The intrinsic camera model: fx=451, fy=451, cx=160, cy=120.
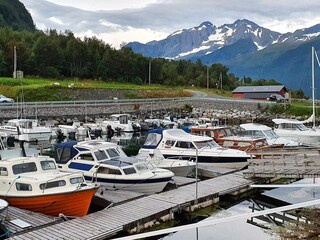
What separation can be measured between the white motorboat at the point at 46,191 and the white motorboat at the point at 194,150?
33.4 ft

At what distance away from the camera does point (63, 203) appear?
52.5ft

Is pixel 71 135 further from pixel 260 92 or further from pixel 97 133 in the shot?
pixel 260 92

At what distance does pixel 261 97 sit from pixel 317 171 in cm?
7598

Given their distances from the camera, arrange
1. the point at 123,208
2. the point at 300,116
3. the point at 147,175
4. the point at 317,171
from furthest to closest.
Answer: the point at 300,116 → the point at 317,171 → the point at 147,175 → the point at 123,208

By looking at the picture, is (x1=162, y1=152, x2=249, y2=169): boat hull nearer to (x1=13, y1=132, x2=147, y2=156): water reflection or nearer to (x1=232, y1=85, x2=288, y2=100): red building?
(x1=13, y1=132, x2=147, y2=156): water reflection

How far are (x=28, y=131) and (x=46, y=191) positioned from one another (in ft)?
96.2

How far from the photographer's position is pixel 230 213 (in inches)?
734

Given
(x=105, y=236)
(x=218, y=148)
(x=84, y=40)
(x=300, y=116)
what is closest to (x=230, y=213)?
(x=105, y=236)

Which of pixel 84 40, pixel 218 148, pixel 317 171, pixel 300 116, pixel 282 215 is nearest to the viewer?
pixel 282 215

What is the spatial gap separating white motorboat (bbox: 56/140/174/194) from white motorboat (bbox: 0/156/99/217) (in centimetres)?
279

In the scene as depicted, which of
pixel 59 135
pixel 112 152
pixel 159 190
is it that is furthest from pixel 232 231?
pixel 59 135

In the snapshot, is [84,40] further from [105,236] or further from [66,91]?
[105,236]

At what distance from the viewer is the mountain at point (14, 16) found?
6796 inches

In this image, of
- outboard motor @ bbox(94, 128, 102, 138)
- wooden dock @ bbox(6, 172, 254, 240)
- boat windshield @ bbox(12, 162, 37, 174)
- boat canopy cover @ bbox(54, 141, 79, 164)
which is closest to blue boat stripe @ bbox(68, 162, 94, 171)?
boat canopy cover @ bbox(54, 141, 79, 164)
